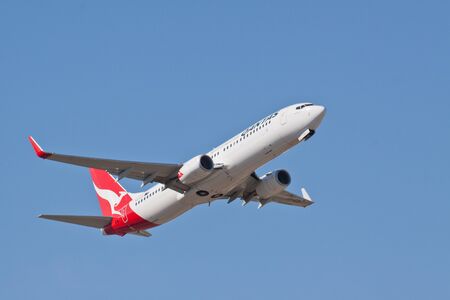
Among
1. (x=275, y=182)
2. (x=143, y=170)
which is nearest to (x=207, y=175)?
(x=143, y=170)

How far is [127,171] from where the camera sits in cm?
6275

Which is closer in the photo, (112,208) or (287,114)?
(287,114)

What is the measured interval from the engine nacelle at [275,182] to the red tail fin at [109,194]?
9937 millimetres

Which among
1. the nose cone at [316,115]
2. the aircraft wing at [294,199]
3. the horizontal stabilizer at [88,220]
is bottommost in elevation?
the horizontal stabilizer at [88,220]

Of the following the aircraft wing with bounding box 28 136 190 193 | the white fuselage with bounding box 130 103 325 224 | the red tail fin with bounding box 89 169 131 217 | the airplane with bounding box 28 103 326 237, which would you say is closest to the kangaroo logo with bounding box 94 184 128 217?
the red tail fin with bounding box 89 169 131 217

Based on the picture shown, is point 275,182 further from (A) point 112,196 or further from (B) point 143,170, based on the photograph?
(A) point 112,196

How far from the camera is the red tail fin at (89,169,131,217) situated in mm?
70631

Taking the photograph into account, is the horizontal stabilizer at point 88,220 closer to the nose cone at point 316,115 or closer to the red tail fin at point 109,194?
the red tail fin at point 109,194

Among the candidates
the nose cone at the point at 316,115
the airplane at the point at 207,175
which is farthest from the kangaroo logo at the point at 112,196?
the nose cone at the point at 316,115

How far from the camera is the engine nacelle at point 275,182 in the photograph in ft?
217

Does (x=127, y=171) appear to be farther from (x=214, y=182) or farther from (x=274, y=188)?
(x=274, y=188)

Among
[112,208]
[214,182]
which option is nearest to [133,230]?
[112,208]

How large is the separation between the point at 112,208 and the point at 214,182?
12394 mm

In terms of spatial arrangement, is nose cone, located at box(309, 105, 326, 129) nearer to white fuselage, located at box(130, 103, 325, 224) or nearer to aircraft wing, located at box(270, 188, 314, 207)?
white fuselage, located at box(130, 103, 325, 224)
